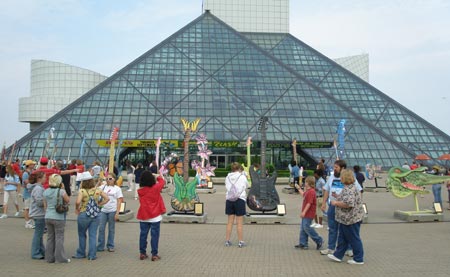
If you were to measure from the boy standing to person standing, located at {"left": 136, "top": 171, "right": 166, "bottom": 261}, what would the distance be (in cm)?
291

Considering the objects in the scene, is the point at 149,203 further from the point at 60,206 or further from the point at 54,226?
the point at 54,226

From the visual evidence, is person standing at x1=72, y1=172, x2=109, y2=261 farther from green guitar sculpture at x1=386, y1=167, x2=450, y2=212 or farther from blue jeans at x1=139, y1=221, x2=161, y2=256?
green guitar sculpture at x1=386, y1=167, x2=450, y2=212

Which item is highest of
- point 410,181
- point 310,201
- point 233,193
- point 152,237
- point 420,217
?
point 410,181

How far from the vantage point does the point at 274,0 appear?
63.2 m

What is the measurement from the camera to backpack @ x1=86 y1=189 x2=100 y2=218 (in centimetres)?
802

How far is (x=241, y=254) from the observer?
27.9 ft

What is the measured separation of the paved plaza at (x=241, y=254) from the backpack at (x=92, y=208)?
32.7 inches

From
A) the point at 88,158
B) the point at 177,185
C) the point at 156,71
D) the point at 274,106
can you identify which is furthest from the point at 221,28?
the point at 177,185

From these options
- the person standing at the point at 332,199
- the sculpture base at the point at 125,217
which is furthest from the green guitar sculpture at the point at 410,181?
the sculpture base at the point at 125,217

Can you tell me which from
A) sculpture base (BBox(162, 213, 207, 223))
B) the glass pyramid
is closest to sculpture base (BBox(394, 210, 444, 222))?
sculpture base (BBox(162, 213, 207, 223))

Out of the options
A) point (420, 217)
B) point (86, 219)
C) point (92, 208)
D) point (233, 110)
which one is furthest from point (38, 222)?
point (233, 110)

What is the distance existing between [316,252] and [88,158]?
27.3 m

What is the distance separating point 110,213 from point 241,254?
2.78 m

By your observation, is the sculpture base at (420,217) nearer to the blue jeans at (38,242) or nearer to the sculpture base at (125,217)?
the sculpture base at (125,217)
